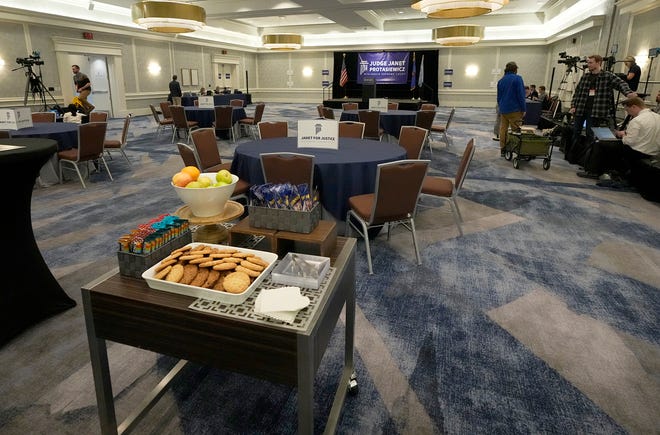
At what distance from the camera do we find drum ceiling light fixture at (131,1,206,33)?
23.7 feet

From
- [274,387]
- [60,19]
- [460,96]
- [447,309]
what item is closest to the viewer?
[274,387]

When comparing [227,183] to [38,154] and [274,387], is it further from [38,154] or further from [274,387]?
[38,154]

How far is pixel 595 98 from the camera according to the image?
6355mm

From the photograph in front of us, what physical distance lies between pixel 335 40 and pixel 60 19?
1171 centimetres

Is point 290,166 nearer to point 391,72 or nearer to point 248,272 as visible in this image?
point 248,272

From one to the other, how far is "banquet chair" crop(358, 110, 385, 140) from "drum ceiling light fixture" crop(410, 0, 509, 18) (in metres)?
1.67

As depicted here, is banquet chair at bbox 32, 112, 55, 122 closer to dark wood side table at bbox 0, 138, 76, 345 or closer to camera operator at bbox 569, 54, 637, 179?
dark wood side table at bbox 0, 138, 76, 345

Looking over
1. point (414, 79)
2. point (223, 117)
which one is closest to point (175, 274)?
point (223, 117)

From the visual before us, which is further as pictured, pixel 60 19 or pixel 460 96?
pixel 460 96

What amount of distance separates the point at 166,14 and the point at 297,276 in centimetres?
756

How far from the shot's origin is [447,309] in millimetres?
2572

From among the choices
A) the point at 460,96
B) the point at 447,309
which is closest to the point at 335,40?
the point at 460,96

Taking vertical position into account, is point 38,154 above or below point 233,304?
above

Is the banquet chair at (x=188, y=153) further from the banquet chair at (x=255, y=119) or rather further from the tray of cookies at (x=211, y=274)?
the banquet chair at (x=255, y=119)
